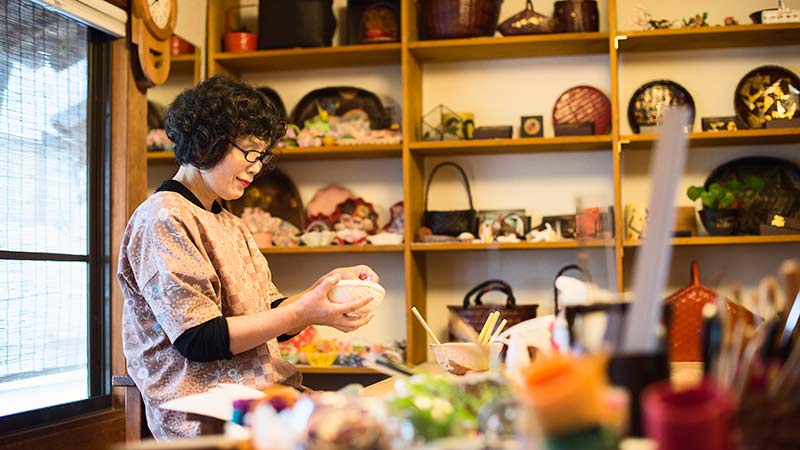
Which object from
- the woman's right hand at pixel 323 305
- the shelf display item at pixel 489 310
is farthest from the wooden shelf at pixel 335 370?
the woman's right hand at pixel 323 305

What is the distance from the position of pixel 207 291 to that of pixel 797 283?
4.46ft

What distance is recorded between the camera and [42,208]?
280 cm

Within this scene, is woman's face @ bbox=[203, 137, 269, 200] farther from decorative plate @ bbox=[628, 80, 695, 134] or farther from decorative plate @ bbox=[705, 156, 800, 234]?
decorative plate @ bbox=[705, 156, 800, 234]

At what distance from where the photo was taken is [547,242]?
149 inches

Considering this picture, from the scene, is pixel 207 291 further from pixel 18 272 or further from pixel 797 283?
pixel 797 283

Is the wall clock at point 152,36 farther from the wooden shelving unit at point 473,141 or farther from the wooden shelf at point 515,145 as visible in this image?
the wooden shelf at point 515,145

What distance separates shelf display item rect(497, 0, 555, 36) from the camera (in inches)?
152

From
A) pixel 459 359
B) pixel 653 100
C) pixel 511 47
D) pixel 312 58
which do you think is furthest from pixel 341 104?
pixel 459 359

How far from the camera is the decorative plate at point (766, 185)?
376 centimetres

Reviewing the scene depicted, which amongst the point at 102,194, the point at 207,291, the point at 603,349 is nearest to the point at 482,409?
the point at 603,349

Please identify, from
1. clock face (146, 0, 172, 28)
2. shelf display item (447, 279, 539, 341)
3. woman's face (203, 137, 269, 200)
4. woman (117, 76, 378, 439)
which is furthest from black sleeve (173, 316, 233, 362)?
shelf display item (447, 279, 539, 341)

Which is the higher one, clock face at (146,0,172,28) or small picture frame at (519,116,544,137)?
clock face at (146,0,172,28)

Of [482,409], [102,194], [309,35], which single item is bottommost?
[482,409]

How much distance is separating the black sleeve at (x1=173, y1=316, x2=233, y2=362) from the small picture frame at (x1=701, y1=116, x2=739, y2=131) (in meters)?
2.65
